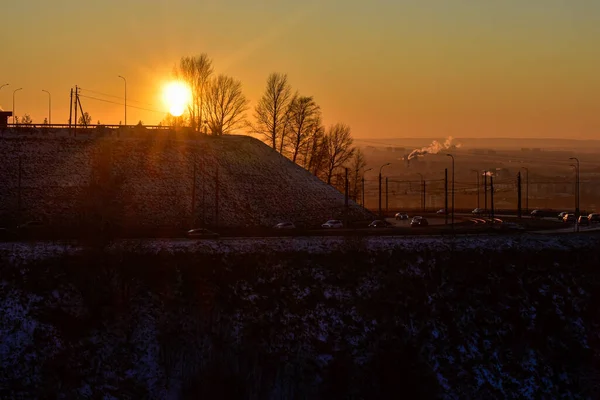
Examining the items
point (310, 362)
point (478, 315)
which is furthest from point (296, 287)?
point (478, 315)

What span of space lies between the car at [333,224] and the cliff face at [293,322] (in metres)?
24.7

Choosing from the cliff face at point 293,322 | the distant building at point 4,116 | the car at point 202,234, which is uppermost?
the distant building at point 4,116

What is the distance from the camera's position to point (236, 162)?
3462 inches

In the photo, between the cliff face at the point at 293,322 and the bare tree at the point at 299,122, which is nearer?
the cliff face at the point at 293,322

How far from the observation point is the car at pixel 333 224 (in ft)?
249

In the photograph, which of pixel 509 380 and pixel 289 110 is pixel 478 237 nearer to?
pixel 509 380

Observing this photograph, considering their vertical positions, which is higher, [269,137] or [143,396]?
[269,137]

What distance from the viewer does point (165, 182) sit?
80000 mm

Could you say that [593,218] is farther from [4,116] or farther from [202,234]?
[4,116]

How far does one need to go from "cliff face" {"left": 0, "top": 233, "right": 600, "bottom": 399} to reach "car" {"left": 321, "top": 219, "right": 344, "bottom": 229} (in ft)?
81.2

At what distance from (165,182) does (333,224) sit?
17120mm

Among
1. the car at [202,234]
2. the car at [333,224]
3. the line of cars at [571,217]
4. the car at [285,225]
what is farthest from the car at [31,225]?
the line of cars at [571,217]

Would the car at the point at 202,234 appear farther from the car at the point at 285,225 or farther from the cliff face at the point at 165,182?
the car at the point at 285,225

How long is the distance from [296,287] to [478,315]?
33.8ft
